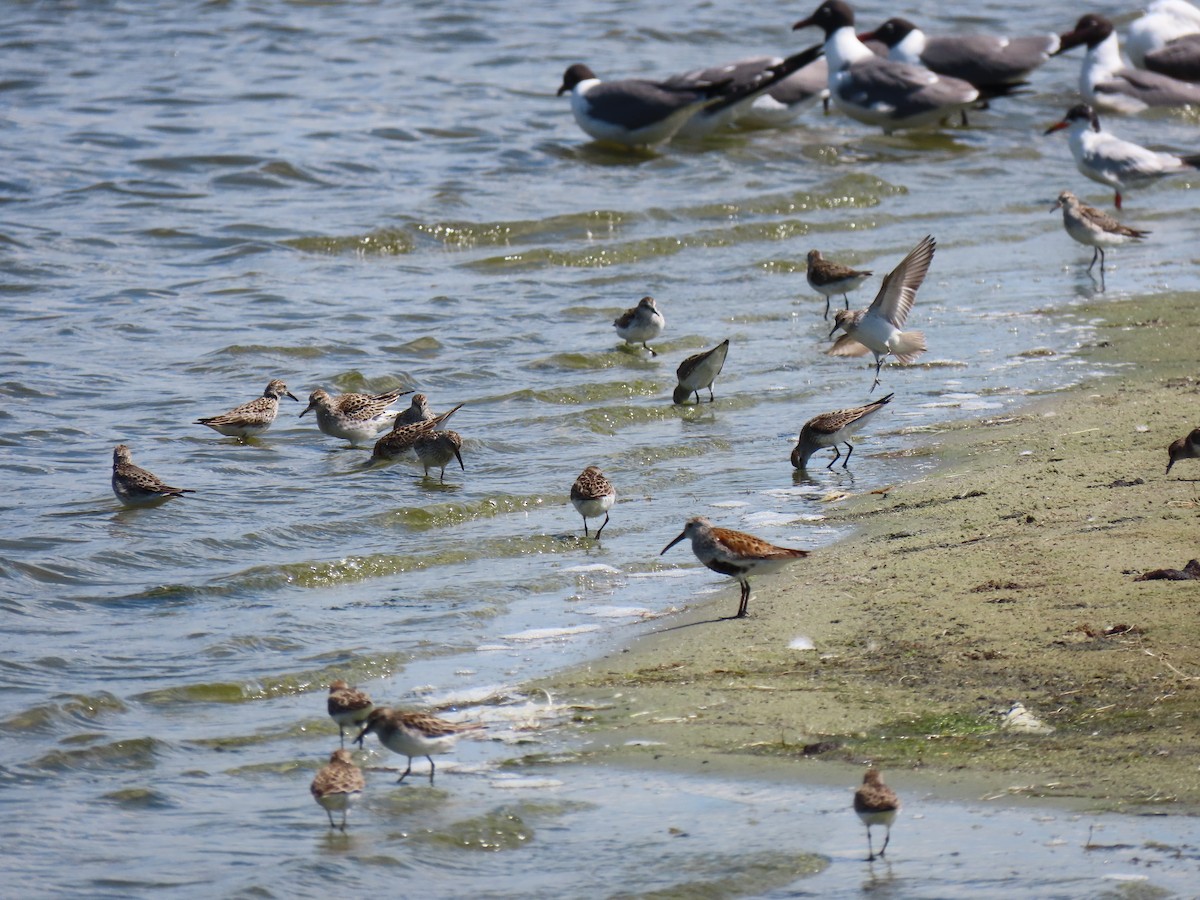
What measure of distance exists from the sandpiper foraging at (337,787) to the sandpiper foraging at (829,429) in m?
4.38

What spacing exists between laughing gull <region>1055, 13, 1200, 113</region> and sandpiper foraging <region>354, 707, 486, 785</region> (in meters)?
19.4

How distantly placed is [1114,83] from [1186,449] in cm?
1633

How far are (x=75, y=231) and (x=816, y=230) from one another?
7152 millimetres

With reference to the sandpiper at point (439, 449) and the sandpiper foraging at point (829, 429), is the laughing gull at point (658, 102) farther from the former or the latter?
the sandpiper foraging at point (829, 429)

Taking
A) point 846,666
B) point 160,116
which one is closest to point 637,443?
point 846,666

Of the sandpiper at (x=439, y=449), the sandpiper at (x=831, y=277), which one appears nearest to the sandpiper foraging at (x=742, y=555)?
the sandpiper at (x=439, y=449)

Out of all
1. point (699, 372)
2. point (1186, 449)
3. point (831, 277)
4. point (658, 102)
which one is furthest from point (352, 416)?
point (658, 102)

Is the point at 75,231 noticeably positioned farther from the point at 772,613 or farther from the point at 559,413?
the point at 772,613

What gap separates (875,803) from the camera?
4629 millimetres

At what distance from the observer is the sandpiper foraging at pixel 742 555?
6785 millimetres

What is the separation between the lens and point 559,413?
10930 mm

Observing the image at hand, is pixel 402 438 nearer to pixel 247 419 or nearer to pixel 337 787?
pixel 247 419

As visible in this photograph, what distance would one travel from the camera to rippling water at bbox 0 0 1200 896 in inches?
241

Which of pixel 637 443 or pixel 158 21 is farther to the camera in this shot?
pixel 158 21
